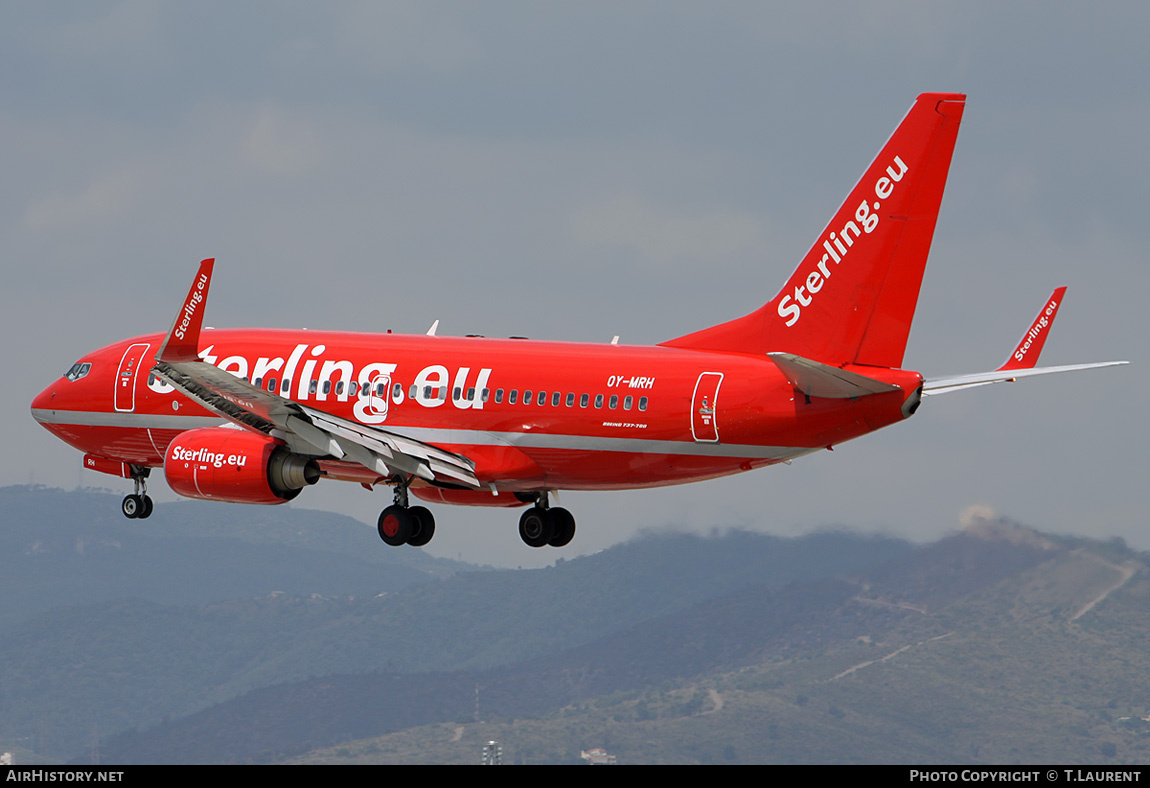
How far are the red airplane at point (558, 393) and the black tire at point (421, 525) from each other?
2.0 inches

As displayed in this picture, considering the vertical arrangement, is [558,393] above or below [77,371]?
below

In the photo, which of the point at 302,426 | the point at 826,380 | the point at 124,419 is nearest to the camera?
the point at 826,380

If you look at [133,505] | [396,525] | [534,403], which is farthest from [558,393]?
[133,505]

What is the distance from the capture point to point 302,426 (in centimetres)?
4494

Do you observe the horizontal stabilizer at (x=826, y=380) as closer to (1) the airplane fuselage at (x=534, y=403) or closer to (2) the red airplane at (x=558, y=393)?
(2) the red airplane at (x=558, y=393)

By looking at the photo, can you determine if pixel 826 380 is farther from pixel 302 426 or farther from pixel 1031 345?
pixel 302 426

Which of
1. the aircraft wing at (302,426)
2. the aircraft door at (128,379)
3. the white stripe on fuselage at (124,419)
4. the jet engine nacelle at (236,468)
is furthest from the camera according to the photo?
the aircraft door at (128,379)

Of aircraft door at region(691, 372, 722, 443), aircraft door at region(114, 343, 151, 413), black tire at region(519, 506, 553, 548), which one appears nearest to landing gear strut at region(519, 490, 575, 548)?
black tire at region(519, 506, 553, 548)

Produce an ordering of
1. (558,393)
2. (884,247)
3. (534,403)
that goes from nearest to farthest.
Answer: (884,247) < (558,393) < (534,403)

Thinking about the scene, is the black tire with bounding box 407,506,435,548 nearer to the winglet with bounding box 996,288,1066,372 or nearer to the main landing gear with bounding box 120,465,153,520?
the main landing gear with bounding box 120,465,153,520

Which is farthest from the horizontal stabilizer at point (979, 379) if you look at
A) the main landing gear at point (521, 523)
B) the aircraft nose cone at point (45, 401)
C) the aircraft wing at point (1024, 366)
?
the aircraft nose cone at point (45, 401)

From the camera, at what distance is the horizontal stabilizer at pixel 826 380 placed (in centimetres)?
3916

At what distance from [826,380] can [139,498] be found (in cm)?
2473
